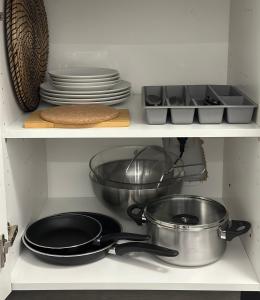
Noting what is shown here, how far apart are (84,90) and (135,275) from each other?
45 cm

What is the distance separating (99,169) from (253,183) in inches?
18.9

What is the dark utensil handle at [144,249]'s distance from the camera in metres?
1.03

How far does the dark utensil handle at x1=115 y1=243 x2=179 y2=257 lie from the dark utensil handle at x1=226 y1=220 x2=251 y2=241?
126 millimetres

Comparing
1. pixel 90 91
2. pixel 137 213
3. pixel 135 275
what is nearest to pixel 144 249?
pixel 135 275

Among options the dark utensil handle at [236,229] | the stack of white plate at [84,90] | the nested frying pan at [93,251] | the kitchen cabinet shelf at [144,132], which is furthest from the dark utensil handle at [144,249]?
the stack of white plate at [84,90]

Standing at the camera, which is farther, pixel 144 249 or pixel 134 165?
pixel 134 165

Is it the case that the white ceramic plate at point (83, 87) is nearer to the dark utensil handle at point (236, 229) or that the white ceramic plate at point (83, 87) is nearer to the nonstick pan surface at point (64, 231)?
the nonstick pan surface at point (64, 231)

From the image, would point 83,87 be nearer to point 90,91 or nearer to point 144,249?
point 90,91

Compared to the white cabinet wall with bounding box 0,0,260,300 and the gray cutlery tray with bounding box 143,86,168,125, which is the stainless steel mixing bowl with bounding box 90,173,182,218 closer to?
the white cabinet wall with bounding box 0,0,260,300

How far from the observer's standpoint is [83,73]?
4.19ft

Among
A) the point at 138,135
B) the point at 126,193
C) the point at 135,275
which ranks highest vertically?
the point at 138,135

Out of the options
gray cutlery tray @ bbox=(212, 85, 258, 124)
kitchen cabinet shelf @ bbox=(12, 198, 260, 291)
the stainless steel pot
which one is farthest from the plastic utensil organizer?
kitchen cabinet shelf @ bbox=(12, 198, 260, 291)

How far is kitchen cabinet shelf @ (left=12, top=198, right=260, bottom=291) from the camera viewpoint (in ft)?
3.38

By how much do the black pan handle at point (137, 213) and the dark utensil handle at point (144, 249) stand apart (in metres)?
0.09
